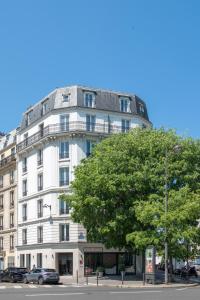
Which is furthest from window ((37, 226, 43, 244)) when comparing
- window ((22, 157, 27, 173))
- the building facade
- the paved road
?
the paved road

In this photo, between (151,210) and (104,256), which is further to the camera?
(104,256)

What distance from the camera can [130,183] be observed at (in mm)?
48531

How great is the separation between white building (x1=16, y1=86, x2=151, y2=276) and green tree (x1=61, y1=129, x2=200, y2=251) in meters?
12.2

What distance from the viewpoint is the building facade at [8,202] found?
77.6 m

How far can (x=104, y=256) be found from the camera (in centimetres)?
6481

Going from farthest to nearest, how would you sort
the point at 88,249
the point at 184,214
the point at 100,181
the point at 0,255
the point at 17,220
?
the point at 0,255
the point at 17,220
the point at 88,249
the point at 100,181
the point at 184,214

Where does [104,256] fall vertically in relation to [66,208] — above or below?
below

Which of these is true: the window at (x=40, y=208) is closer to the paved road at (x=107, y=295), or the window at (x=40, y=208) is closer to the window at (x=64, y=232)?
the window at (x=64, y=232)

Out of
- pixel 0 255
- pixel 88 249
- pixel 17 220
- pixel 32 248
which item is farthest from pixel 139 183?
pixel 0 255

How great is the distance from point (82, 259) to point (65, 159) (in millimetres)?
11519

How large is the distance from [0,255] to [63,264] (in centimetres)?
2070

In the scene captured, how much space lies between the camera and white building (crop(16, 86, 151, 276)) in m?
63.4

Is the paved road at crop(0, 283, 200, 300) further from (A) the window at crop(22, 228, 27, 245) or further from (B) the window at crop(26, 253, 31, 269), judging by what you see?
(A) the window at crop(22, 228, 27, 245)

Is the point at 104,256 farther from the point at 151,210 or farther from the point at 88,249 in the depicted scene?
the point at 151,210
